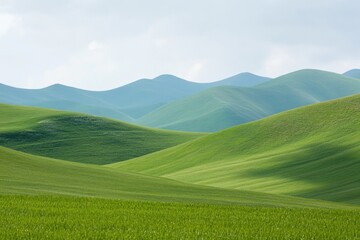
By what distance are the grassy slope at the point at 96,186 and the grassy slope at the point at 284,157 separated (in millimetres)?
15102

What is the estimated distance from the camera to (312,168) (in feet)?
266

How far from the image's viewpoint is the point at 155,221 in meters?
22.8

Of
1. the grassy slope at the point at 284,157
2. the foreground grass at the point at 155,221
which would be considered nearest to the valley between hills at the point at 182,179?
the foreground grass at the point at 155,221

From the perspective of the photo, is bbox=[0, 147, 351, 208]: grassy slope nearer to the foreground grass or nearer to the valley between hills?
the valley between hills

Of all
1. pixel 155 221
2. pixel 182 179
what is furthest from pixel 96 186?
pixel 182 179

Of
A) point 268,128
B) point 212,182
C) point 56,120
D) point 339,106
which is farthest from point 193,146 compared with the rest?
point 56,120

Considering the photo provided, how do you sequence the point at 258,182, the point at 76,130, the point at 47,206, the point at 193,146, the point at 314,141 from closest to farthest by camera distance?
the point at 47,206 → the point at 258,182 → the point at 314,141 → the point at 193,146 → the point at 76,130

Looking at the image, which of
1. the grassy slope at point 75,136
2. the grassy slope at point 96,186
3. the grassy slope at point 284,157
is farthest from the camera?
the grassy slope at point 75,136

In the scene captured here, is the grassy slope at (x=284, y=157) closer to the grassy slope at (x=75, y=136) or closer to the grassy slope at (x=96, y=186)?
the grassy slope at (x=96, y=186)

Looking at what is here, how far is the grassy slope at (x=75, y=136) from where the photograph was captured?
138 metres

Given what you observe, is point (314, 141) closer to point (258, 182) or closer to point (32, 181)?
point (258, 182)

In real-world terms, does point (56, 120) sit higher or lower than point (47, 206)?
higher

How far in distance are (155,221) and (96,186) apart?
26.0 m

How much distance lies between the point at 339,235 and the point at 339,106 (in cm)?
9288
